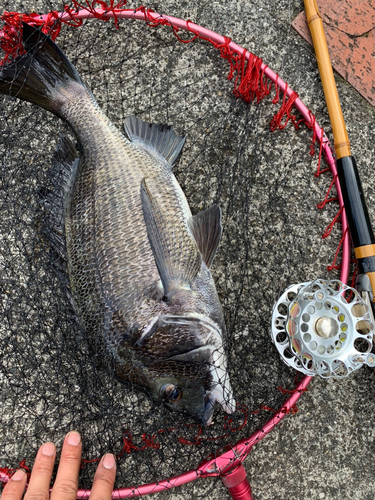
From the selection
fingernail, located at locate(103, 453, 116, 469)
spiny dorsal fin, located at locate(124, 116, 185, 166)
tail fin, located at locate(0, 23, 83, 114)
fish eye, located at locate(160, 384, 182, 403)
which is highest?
tail fin, located at locate(0, 23, 83, 114)

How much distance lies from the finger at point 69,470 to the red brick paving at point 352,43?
253 centimetres

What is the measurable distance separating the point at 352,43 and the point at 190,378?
2101 millimetres

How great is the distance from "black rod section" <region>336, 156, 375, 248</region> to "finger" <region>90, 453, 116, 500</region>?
1.69 m

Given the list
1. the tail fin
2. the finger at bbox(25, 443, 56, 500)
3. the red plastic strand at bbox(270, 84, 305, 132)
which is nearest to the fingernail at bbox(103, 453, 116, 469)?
the finger at bbox(25, 443, 56, 500)

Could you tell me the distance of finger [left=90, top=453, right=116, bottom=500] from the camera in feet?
6.37

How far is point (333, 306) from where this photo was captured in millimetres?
1805

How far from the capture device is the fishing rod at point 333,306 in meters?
1.76

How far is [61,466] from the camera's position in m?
2.01

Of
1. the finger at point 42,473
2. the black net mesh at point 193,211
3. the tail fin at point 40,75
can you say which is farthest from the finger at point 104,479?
the tail fin at point 40,75

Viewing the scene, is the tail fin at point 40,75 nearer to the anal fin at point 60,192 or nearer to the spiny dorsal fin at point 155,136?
the anal fin at point 60,192

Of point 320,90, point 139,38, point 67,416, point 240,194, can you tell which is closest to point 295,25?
point 320,90

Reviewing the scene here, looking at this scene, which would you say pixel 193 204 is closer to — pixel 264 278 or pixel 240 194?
pixel 240 194

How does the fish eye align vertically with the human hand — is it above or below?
above

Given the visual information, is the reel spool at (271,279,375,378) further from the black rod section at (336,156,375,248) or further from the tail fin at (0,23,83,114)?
the tail fin at (0,23,83,114)
